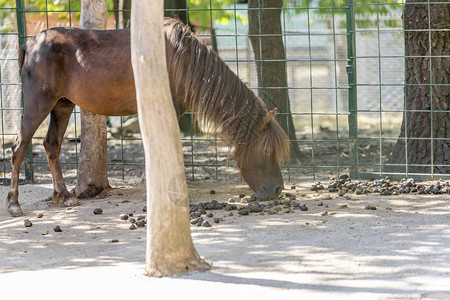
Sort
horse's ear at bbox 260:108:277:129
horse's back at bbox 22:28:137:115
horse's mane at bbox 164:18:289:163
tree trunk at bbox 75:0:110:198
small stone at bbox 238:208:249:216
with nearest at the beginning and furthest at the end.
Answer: small stone at bbox 238:208:249:216
horse's ear at bbox 260:108:277:129
horse's mane at bbox 164:18:289:163
horse's back at bbox 22:28:137:115
tree trunk at bbox 75:0:110:198

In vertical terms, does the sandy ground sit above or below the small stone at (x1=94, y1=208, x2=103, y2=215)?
below

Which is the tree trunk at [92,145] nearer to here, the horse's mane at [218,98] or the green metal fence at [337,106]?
the green metal fence at [337,106]

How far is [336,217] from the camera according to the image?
19.1 feet

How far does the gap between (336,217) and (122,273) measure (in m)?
2.24

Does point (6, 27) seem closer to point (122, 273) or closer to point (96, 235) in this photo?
point (96, 235)

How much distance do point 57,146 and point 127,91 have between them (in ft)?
3.41

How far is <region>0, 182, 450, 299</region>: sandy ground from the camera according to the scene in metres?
3.95

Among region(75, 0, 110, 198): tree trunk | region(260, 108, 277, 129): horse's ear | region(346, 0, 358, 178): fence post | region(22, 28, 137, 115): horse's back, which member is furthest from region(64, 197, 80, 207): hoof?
region(346, 0, 358, 178): fence post

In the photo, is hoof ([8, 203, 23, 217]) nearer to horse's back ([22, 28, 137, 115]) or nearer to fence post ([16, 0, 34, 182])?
horse's back ([22, 28, 137, 115])

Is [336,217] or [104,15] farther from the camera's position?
[104,15]

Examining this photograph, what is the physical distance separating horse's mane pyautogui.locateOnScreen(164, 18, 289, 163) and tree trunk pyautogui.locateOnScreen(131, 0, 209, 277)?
7.60 feet

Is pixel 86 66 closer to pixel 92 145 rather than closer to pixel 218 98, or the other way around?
pixel 92 145

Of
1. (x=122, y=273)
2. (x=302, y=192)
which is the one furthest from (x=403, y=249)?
(x=302, y=192)

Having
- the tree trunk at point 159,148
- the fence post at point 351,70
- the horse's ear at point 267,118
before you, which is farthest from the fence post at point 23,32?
the tree trunk at point 159,148
